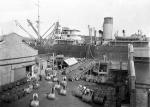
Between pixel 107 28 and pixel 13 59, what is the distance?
90.4 feet

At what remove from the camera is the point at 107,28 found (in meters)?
42.2

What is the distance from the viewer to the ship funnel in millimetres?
41763

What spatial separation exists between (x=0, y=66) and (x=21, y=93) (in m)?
4.03

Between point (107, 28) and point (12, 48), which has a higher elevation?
point (107, 28)

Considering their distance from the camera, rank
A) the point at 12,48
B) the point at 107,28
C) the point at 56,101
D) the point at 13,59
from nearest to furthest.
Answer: the point at 56,101 < the point at 12,48 < the point at 13,59 < the point at 107,28

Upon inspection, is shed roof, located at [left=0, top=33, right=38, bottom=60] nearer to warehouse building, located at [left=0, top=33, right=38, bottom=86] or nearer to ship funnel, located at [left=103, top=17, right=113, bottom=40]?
warehouse building, located at [left=0, top=33, right=38, bottom=86]

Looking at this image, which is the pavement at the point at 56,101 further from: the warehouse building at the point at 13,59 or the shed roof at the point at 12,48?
the shed roof at the point at 12,48

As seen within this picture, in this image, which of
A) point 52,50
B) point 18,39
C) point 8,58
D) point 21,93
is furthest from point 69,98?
point 52,50

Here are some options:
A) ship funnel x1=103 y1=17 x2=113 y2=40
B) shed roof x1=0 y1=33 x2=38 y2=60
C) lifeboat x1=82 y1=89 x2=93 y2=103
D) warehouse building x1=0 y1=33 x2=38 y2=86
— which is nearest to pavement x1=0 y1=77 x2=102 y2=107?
lifeboat x1=82 y1=89 x2=93 y2=103

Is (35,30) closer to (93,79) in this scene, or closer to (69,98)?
(93,79)

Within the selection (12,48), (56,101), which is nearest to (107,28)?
(12,48)

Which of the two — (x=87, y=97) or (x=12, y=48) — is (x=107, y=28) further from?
(x=87, y=97)

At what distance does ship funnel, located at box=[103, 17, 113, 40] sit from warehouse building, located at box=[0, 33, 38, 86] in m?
23.3

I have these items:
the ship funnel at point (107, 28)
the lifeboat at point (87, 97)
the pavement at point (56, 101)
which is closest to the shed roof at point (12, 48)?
the pavement at point (56, 101)
